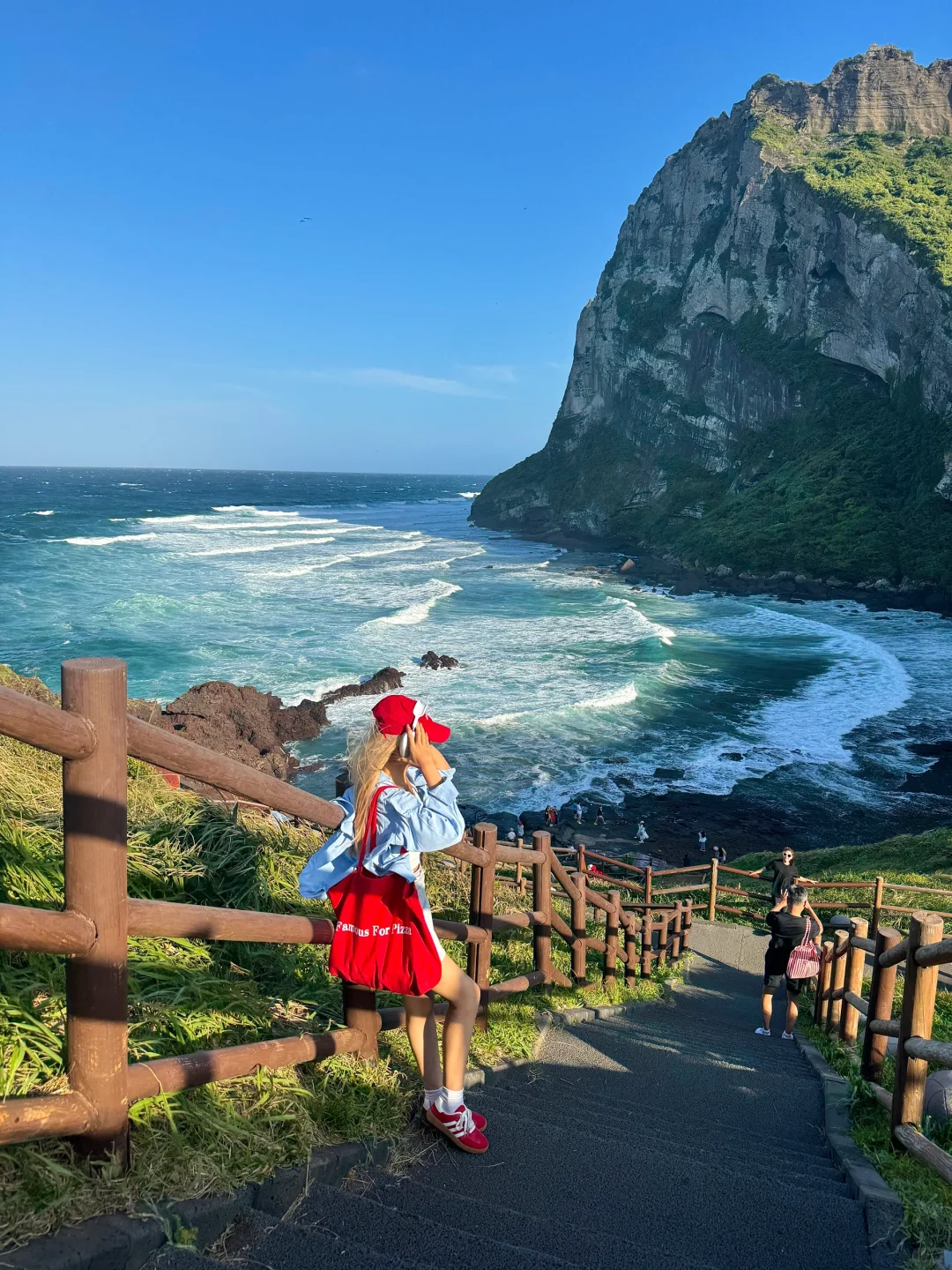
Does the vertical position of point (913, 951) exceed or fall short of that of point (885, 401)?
it falls short

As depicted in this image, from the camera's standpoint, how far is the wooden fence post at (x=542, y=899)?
4.73 m

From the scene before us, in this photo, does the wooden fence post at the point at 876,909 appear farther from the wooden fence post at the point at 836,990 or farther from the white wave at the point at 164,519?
the white wave at the point at 164,519

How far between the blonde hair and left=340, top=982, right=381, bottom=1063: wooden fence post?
2.31 feet

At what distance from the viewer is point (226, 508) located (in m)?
120

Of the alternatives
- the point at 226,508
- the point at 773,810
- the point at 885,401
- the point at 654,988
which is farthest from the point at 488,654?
the point at 226,508

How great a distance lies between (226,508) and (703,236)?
68.6m

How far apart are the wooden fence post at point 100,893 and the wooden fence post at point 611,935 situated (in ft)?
17.4

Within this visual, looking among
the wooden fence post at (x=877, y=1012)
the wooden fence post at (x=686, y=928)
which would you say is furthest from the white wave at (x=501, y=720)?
the wooden fence post at (x=877, y=1012)

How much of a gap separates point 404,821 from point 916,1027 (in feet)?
7.75

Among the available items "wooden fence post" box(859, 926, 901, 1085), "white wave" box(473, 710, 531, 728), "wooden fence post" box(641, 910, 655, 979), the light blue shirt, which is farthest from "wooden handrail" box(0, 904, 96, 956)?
"white wave" box(473, 710, 531, 728)

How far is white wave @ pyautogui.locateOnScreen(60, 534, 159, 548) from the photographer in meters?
69.1

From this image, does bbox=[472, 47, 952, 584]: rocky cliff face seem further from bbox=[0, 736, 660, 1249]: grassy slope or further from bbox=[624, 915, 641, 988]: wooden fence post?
bbox=[0, 736, 660, 1249]: grassy slope

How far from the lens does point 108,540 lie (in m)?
72.5

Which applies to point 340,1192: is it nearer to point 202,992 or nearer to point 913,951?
point 202,992
